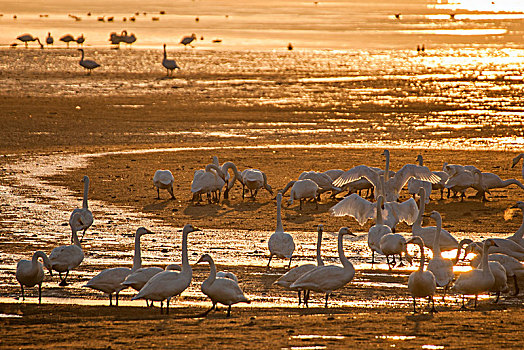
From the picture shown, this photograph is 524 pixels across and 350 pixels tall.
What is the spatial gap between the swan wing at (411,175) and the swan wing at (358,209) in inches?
52.3

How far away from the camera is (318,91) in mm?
37594

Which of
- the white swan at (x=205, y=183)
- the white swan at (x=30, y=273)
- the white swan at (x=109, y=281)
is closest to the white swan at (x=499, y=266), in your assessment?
the white swan at (x=109, y=281)

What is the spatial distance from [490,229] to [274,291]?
563cm

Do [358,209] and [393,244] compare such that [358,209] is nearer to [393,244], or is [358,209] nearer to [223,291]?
[393,244]


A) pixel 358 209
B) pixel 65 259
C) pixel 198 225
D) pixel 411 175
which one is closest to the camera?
pixel 65 259

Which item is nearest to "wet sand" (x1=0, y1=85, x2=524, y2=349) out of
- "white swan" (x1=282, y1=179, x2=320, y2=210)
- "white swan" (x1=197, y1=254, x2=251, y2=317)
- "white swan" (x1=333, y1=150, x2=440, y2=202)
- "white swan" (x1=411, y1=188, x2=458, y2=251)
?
"white swan" (x1=197, y1=254, x2=251, y2=317)

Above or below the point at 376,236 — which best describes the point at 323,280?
below

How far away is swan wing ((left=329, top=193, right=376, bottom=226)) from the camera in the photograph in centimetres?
1488

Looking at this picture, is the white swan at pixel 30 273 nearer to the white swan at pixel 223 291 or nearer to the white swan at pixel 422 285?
the white swan at pixel 223 291

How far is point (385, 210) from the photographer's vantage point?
14.6 meters

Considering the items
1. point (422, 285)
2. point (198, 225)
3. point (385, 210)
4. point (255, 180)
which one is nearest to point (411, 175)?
point (385, 210)

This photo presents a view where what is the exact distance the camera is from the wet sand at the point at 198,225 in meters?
8.94

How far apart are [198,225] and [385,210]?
3.42 metres

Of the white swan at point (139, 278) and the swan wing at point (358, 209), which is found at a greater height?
the swan wing at point (358, 209)
